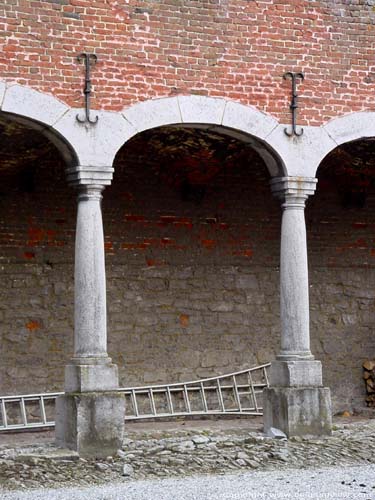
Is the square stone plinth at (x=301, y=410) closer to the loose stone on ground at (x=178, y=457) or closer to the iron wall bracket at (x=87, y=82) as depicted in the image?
the loose stone on ground at (x=178, y=457)

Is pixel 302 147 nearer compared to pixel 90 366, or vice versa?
pixel 90 366

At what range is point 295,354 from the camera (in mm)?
10844

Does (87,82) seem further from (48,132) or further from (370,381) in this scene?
(370,381)

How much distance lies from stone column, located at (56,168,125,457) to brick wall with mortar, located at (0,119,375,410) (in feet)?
4.88

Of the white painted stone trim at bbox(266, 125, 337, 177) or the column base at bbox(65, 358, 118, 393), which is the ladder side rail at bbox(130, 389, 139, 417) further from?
the white painted stone trim at bbox(266, 125, 337, 177)

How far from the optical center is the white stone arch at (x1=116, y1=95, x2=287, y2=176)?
1045 centimetres

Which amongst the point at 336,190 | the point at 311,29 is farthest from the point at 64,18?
the point at 336,190

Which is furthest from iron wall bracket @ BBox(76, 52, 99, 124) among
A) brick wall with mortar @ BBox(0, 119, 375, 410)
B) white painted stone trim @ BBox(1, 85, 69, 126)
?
brick wall with mortar @ BBox(0, 119, 375, 410)

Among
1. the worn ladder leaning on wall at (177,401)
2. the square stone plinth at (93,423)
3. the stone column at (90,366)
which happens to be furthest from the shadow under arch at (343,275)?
the square stone plinth at (93,423)

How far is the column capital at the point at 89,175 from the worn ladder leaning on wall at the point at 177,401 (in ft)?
9.07

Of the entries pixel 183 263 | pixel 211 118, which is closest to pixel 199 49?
pixel 211 118

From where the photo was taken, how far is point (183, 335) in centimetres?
1297

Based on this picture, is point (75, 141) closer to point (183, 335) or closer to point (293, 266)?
point (293, 266)

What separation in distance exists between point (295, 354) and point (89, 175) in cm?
279
